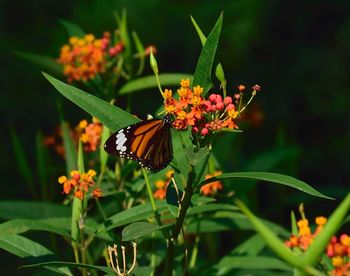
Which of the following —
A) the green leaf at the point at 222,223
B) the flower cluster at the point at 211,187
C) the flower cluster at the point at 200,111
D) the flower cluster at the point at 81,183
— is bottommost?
the green leaf at the point at 222,223

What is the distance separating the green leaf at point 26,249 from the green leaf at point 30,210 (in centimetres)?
25

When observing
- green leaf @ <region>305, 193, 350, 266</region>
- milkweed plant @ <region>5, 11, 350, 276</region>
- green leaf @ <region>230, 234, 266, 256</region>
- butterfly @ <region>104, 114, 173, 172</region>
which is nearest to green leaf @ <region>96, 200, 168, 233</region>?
milkweed plant @ <region>5, 11, 350, 276</region>

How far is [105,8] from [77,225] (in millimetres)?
2491

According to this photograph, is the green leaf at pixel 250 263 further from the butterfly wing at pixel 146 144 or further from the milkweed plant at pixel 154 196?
the butterfly wing at pixel 146 144

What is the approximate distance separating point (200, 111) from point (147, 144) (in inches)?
8.6

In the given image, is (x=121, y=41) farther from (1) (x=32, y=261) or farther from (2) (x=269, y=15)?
(2) (x=269, y=15)

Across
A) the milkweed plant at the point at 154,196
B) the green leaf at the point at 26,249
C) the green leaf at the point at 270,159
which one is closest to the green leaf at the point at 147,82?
the milkweed plant at the point at 154,196

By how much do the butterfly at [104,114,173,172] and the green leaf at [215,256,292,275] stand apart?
50 cm

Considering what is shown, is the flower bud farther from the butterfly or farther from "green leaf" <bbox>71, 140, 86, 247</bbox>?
"green leaf" <bbox>71, 140, 86, 247</bbox>

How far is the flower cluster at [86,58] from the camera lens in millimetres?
2188

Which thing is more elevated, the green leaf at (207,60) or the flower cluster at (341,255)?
the green leaf at (207,60)

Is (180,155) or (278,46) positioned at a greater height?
(278,46)

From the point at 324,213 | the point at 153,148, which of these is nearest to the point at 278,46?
the point at 324,213

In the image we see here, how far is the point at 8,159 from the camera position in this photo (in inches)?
149
